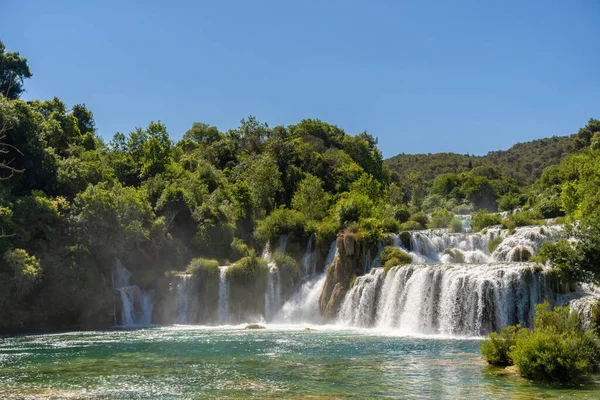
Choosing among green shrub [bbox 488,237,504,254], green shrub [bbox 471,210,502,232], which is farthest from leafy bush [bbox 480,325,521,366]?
green shrub [bbox 471,210,502,232]

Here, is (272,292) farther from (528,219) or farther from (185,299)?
(528,219)

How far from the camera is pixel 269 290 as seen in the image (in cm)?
4634

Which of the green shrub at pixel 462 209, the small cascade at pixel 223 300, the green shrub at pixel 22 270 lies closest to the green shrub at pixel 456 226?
the small cascade at pixel 223 300

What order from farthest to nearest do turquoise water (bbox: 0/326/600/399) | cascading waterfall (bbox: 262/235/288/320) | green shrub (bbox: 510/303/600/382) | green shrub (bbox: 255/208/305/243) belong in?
green shrub (bbox: 255/208/305/243) < cascading waterfall (bbox: 262/235/288/320) < green shrub (bbox: 510/303/600/382) < turquoise water (bbox: 0/326/600/399)

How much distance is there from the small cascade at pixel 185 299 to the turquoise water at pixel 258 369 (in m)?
12.6

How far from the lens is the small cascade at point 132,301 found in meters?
42.9

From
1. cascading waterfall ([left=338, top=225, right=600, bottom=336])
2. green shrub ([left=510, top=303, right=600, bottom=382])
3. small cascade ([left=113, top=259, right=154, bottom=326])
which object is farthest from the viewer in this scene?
small cascade ([left=113, top=259, right=154, bottom=326])

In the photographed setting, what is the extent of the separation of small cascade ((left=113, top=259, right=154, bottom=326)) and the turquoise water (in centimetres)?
1143

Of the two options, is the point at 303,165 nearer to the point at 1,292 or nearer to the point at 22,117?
the point at 22,117

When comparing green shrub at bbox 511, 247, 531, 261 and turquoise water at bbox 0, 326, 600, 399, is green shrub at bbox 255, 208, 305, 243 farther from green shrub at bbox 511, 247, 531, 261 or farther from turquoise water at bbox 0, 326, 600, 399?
turquoise water at bbox 0, 326, 600, 399

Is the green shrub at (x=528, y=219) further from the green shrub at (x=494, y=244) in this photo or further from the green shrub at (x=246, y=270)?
the green shrub at (x=246, y=270)

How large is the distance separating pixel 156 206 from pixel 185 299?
12.2 m

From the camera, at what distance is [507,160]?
168750 millimetres

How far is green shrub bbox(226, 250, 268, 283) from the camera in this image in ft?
149
